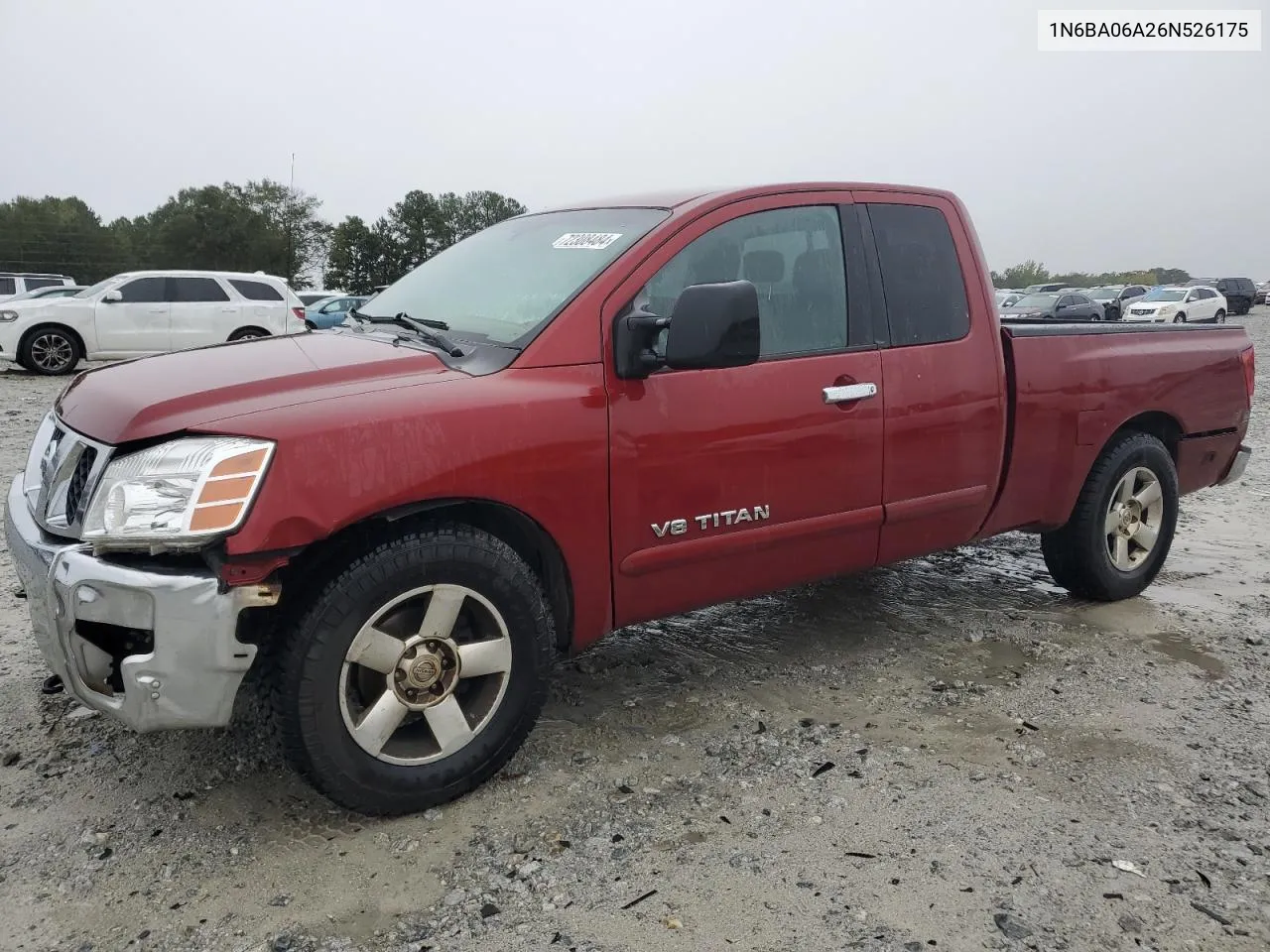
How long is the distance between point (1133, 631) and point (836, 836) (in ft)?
7.39

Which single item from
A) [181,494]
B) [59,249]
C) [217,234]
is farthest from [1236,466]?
[217,234]

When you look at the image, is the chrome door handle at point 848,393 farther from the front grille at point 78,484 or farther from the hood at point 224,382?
the front grille at point 78,484

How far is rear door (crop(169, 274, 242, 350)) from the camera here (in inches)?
577

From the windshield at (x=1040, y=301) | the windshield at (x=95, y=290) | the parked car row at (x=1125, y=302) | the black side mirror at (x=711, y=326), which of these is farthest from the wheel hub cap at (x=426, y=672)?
the windshield at (x=1040, y=301)

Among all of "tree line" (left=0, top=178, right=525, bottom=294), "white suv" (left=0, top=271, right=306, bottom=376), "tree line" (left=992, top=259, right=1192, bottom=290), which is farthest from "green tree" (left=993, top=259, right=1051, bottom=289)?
"white suv" (left=0, top=271, right=306, bottom=376)

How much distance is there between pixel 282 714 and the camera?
2.43m

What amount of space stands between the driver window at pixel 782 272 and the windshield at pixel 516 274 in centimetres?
18

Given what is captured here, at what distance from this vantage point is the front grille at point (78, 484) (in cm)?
247

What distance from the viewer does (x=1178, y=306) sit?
3256cm

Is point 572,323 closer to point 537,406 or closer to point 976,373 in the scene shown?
point 537,406

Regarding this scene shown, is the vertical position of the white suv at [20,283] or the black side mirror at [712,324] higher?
the white suv at [20,283]

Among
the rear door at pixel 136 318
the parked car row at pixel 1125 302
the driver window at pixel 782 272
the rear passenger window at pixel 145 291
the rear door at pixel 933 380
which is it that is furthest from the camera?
the parked car row at pixel 1125 302

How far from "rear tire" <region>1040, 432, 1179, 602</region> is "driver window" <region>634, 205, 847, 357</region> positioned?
1.63m

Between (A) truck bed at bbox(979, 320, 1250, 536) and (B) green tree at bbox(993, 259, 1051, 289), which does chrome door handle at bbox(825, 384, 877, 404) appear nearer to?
(A) truck bed at bbox(979, 320, 1250, 536)
